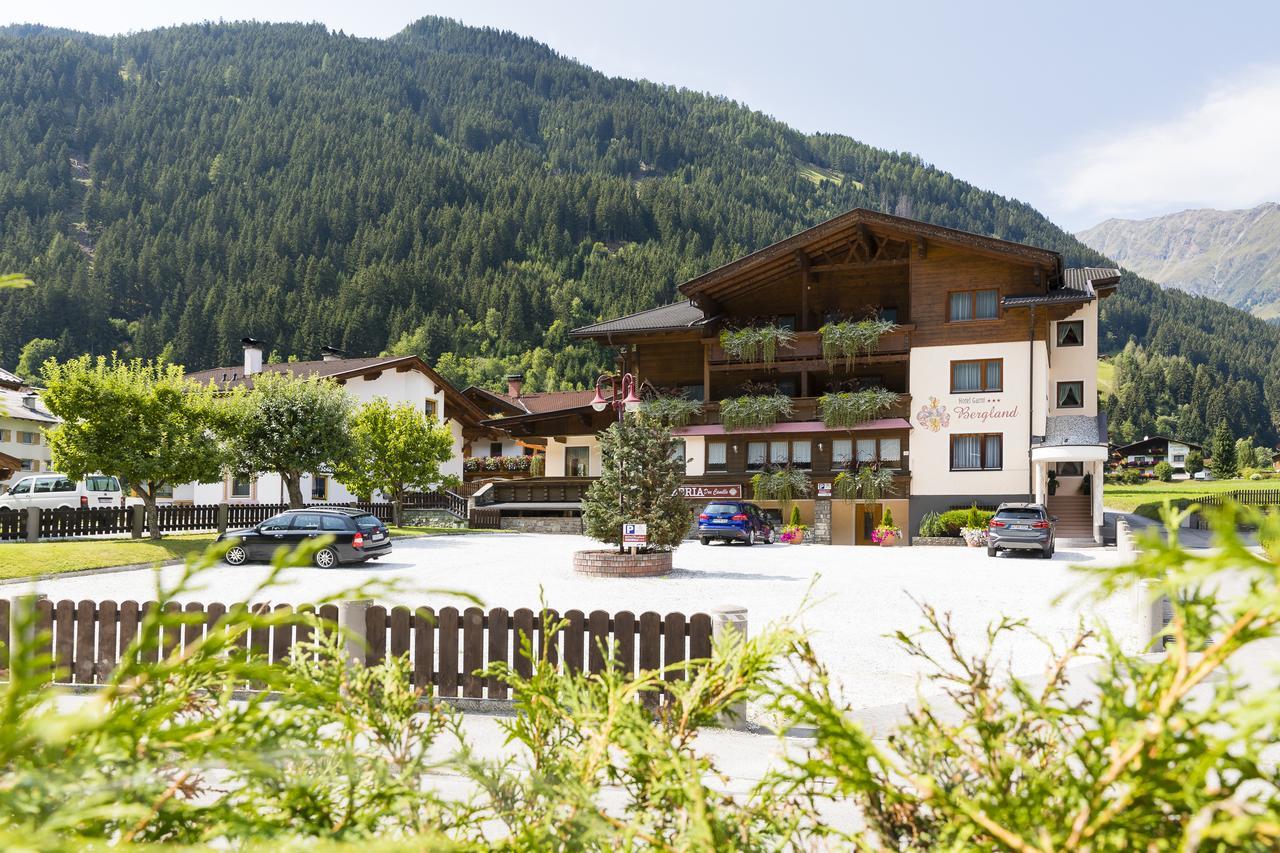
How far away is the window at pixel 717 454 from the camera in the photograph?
131ft

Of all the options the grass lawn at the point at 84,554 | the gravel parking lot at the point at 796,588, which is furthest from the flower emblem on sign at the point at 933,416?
the grass lawn at the point at 84,554

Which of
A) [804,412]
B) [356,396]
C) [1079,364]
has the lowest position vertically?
[804,412]

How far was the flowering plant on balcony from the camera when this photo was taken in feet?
125

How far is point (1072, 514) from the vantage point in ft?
118

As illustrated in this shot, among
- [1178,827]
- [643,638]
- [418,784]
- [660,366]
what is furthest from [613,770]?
[660,366]

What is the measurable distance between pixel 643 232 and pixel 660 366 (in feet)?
448

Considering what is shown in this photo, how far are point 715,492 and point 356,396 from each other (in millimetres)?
19662

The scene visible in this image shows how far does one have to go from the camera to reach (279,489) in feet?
157

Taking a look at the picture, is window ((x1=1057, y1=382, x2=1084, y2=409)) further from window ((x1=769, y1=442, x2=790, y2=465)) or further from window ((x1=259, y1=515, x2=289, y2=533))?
window ((x1=259, y1=515, x2=289, y2=533))

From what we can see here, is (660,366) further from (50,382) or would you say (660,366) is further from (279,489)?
(50,382)

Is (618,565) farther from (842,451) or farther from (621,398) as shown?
(621,398)

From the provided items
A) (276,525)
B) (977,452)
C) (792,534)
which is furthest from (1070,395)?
(276,525)

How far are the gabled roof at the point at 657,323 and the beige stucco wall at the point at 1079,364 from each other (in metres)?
15.7

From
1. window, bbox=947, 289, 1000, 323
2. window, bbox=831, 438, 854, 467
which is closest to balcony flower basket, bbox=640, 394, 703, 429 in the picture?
window, bbox=831, 438, 854, 467
